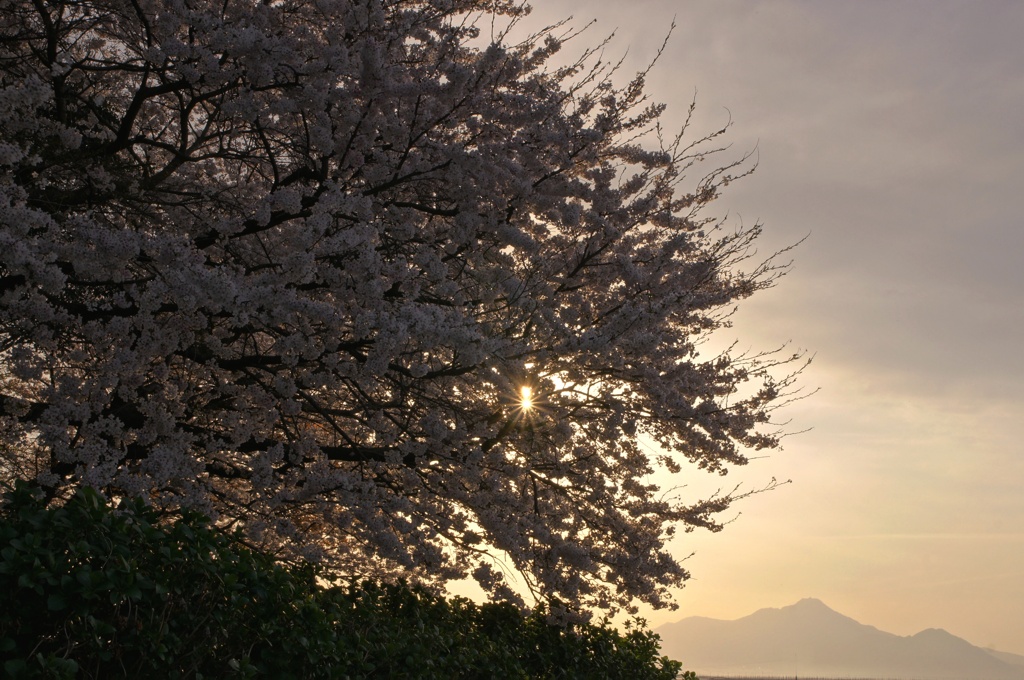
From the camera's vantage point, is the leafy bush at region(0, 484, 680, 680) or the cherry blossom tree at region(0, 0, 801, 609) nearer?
the leafy bush at region(0, 484, 680, 680)

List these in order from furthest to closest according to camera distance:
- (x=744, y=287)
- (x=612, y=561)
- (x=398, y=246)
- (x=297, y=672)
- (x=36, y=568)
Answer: (x=744, y=287) → (x=612, y=561) → (x=398, y=246) → (x=297, y=672) → (x=36, y=568)

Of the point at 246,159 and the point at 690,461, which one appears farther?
the point at 690,461

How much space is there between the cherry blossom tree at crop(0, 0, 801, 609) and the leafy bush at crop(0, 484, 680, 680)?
189cm

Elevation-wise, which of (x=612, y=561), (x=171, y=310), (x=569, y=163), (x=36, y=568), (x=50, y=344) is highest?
(x=569, y=163)

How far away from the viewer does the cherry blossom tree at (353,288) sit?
7.70m

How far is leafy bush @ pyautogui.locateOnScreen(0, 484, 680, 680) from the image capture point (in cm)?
440

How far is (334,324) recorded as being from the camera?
7.48 metres

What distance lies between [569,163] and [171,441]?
202 inches

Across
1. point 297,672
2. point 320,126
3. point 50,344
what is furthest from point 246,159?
point 297,672

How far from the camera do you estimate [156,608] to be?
16.3ft

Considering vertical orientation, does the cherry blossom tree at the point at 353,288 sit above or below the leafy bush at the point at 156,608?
above

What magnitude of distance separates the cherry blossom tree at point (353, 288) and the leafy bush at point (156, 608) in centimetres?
189

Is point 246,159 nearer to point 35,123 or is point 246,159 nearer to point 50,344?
point 35,123

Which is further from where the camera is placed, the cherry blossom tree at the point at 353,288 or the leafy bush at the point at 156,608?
the cherry blossom tree at the point at 353,288
